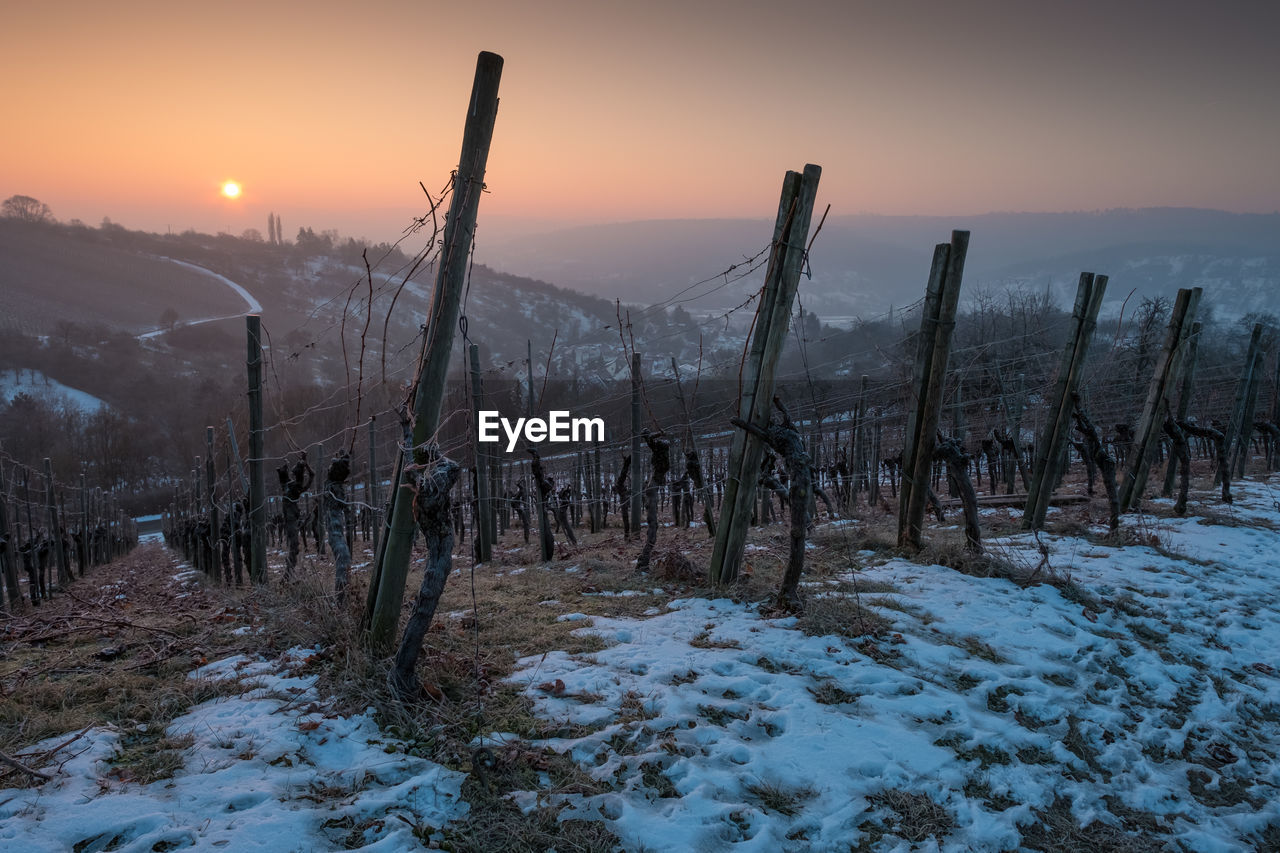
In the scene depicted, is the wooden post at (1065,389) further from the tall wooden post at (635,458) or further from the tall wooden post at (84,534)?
the tall wooden post at (84,534)

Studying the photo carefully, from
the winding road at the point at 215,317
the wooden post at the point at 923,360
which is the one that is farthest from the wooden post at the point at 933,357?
the winding road at the point at 215,317

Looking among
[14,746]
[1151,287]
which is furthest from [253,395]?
[1151,287]

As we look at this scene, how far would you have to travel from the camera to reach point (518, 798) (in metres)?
3.02

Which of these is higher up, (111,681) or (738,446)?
(738,446)

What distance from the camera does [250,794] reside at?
9.49 ft

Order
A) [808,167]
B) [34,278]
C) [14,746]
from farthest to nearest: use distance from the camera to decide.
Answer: [34,278], [808,167], [14,746]

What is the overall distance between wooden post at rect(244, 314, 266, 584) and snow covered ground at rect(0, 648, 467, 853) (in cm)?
583

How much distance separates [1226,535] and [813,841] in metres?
9.86

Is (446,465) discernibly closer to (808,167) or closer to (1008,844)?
(1008,844)

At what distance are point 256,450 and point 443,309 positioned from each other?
618cm

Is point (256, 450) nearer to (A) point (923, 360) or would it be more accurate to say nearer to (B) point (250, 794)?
(B) point (250, 794)

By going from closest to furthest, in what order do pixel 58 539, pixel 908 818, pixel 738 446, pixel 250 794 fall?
pixel 250 794, pixel 908 818, pixel 738 446, pixel 58 539

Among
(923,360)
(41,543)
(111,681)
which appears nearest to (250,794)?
(111,681)

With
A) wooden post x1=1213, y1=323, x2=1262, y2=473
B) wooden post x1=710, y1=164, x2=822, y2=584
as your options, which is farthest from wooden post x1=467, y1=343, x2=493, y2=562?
wooden post x1=1213, y1=323, x2=1262, y2=473
